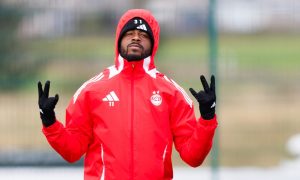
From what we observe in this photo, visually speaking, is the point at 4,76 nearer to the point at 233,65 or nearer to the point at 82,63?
the point at 82,63

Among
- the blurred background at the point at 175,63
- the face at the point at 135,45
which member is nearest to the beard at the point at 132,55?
the face at the point at 135,45

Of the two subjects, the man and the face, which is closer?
the man

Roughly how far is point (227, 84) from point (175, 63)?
479 mm

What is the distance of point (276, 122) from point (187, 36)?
109 centimetres

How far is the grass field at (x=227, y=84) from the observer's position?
8953 millimetres

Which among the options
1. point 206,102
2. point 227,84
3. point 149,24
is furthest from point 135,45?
point 227,84

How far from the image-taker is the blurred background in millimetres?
8875

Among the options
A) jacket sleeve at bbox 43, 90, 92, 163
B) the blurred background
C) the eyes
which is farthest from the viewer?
the blurred background

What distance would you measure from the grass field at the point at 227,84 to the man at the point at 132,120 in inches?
131

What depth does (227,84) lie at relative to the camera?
910 centimetres

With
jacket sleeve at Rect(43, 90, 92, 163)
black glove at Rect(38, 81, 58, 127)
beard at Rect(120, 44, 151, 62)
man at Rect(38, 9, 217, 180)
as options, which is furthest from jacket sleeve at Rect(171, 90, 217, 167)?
black glove at Rect(38, 81, 58, 127)

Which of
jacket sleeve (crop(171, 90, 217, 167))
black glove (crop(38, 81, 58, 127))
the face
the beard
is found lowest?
jacket sleeve (crop(171, 90, 217, 167))

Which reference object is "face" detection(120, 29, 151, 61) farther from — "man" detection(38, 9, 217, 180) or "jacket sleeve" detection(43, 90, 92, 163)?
"jacket sleeve" detection(43, 90, 92, 163)

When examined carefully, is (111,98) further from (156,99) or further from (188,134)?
(188,134)
